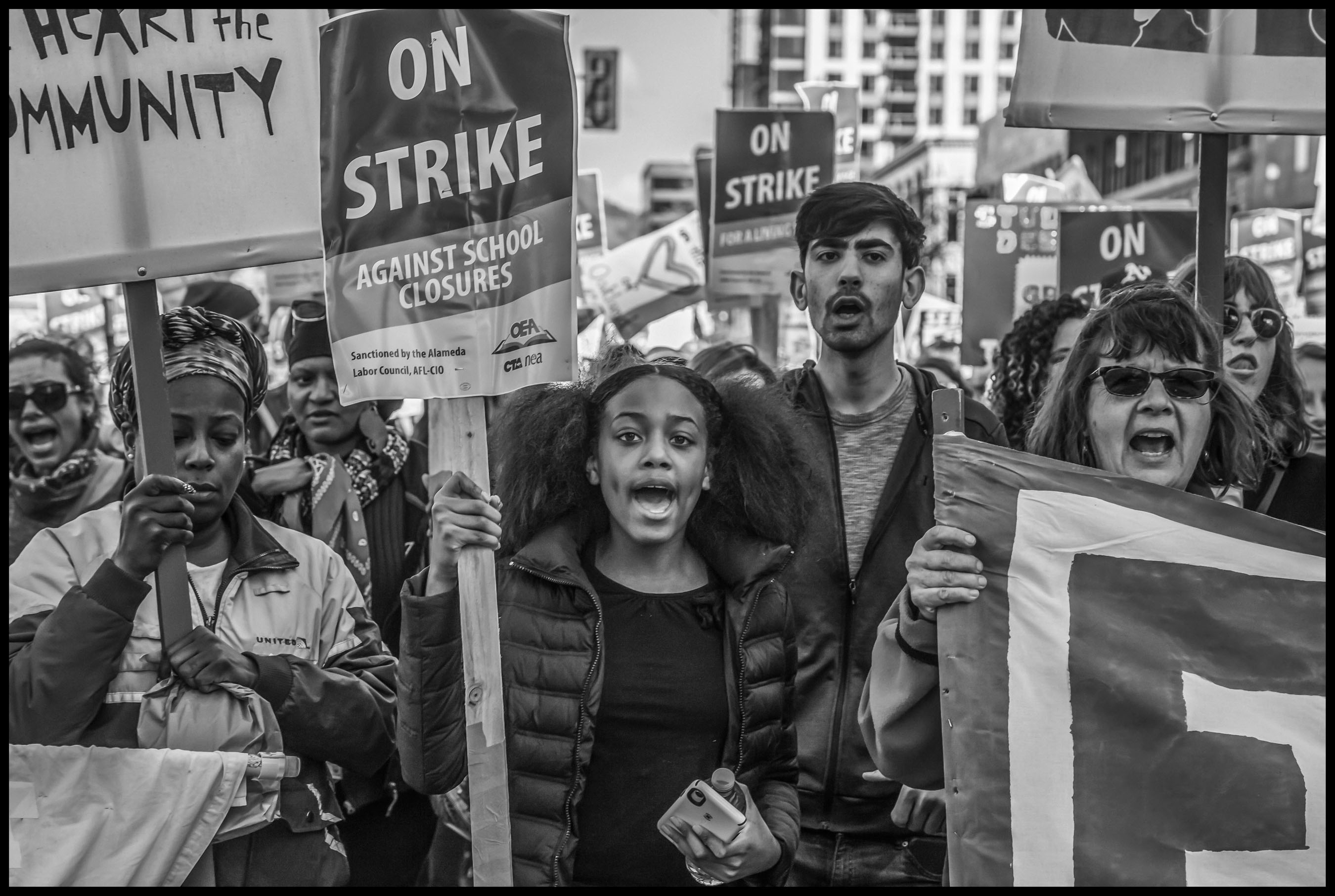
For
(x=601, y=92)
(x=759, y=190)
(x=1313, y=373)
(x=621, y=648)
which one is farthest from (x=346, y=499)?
(x=601, y=92)

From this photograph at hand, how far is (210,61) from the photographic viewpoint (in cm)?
299

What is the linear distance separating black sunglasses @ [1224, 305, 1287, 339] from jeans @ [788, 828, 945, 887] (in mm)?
1975

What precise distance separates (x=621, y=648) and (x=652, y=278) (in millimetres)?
6999

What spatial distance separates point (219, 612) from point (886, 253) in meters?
1.95

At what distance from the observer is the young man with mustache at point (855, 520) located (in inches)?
132

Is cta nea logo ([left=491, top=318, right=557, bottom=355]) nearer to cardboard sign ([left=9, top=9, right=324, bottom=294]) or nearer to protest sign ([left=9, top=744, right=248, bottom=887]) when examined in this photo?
cardboard sign ([left=9, top=9, right=324, bottom=294])

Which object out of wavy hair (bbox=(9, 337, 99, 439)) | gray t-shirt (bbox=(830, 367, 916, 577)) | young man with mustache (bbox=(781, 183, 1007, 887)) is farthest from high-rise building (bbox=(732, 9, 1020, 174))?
gray t-shirt (bbox=(830, 367, 916, 577))

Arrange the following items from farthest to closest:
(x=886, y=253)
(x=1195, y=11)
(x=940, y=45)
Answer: (x=940, y=45) < (x=886, y=253) < (x=1195, y=11)

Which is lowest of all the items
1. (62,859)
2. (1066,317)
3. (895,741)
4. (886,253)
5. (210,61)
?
(62,859)

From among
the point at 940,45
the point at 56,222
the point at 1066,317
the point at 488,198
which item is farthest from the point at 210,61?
the point at 940,45

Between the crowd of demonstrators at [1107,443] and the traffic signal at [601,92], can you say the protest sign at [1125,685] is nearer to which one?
the crowd of demonstrators at [1107,443]

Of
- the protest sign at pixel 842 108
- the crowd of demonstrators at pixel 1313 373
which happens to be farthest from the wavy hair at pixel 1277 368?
the protest sign at pixel 842 108

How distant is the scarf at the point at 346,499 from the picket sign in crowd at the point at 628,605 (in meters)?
0.75

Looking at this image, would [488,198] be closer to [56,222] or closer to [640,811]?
[56,222]
